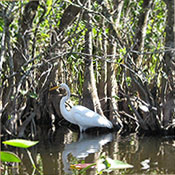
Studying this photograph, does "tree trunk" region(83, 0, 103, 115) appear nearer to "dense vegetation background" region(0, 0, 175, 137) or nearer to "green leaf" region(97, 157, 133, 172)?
"dense vegetation background" region(0, 0, 175, 137)

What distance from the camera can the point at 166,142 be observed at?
618cm

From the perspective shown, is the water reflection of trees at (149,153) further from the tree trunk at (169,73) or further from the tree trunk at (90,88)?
the tree trunk at (90,88)

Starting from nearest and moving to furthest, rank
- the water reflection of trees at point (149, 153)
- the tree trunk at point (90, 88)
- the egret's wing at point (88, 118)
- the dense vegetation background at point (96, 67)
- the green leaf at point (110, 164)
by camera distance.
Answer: the green leaf at point (110, 164) < the water reflection of trees at point (149, 153) < the dense vegetation background at point (96, 67) < the egret's wing at point (88, 118) < the tree trunk at point (90, 88)

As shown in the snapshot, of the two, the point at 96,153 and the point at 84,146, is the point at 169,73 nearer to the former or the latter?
the point at 84,146

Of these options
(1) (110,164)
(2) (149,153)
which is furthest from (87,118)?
(1) (110,164)

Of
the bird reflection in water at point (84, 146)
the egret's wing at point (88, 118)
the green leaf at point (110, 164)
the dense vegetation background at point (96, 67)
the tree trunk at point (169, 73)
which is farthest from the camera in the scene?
the egret's wing at point (88, 118)

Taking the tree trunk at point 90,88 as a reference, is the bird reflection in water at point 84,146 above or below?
below

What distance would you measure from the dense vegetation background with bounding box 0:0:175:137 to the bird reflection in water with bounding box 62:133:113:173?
66cm

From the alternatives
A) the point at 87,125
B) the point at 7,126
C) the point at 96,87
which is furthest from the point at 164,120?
the point at 7,126

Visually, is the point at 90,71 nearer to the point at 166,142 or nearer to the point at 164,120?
the point at 164,120

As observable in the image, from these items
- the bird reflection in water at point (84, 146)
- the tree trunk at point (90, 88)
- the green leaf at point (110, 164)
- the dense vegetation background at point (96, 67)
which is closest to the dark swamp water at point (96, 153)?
the bird reflection in water at point (84, 146)

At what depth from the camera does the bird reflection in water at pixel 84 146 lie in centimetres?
527

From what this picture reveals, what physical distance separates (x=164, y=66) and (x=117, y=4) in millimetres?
1682

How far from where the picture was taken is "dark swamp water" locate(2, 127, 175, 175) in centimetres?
449
